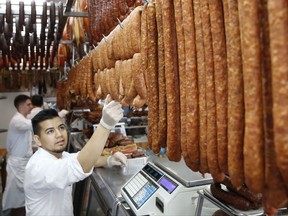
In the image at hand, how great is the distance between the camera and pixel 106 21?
2.95 m

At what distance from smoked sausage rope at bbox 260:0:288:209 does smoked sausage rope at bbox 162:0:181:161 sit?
56cm

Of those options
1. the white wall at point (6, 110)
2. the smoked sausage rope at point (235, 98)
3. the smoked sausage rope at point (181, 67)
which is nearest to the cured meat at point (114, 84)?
Result: the smoked sausage rope at point (181, 67)

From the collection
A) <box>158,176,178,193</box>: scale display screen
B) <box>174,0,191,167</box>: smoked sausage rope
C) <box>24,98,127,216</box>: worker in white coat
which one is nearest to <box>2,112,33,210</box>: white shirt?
<box>24,98,127,216</box>: worker in white coat

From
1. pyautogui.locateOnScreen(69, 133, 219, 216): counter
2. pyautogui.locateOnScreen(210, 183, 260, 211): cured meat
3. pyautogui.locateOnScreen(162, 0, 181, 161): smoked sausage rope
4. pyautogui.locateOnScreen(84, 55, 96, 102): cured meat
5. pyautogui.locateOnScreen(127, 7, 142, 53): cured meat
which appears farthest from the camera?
pyautogui.locateOnScreen(84, 55, 96, 102): cured meat

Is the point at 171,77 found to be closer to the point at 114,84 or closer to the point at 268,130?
the point at 268,130

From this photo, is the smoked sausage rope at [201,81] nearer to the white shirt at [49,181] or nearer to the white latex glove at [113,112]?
the white latex glove at [113,112]

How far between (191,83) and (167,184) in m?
1.53

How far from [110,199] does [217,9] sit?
8.93ft

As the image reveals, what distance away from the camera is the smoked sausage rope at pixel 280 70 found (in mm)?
803

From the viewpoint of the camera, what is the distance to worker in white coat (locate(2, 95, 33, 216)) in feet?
23.7

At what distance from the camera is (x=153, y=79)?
1.62 metres

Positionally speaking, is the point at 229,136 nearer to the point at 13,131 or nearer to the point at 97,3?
the point at 97,3

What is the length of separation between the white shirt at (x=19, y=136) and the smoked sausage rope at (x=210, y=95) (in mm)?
6808

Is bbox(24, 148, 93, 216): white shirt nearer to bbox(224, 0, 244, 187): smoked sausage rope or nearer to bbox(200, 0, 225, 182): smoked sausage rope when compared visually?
bbox(200, 0, 225, 182): smoked sausage rope
